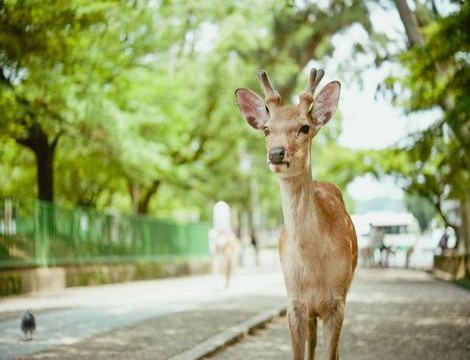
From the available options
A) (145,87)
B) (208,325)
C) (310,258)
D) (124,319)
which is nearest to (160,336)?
(208,325)

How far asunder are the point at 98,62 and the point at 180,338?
464 inches

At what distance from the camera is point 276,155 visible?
591 centimetres

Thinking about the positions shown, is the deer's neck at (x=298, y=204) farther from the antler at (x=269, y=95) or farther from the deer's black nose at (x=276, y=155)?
the antler at (x=269, y=95)

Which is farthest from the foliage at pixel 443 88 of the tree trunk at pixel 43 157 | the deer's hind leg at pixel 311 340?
the tree trunk at pixel 43 157

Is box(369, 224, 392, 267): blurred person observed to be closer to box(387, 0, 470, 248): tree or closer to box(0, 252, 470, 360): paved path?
box(387, 0, 470, 248): tree

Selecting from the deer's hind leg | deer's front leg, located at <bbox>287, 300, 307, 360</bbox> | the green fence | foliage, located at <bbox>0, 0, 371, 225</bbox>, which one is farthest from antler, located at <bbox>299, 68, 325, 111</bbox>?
the green fence

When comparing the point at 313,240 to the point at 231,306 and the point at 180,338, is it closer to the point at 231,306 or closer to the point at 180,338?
the point at 180,338

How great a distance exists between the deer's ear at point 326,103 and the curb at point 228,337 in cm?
364

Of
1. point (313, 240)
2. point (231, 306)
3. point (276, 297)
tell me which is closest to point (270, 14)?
point (276, 297)

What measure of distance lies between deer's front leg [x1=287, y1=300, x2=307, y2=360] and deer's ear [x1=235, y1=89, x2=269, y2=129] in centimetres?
147

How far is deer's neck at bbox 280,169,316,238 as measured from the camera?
627 cm

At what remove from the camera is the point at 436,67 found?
15.4 m

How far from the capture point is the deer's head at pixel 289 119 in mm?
6031

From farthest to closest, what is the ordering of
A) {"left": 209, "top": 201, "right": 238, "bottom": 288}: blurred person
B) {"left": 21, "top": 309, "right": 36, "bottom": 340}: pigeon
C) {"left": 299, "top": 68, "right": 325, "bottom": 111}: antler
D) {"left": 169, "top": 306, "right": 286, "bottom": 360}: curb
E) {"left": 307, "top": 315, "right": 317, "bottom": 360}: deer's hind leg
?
{"left": 209, "top": 201, "right": 238, "bottom": 288}: blurred person, {"left": 21, "top": 309, "right": 36, "bottom": 340}: pigeon, {"left": 169, "top": 306, "right": 286, "bottom": 360}: curb, {"left": 307, "top": 315, "right": 317, "bottom": 360}: deer's hind leg, {"left": 299, "top": 68, "right": 325, "bottom": 111}: antler
